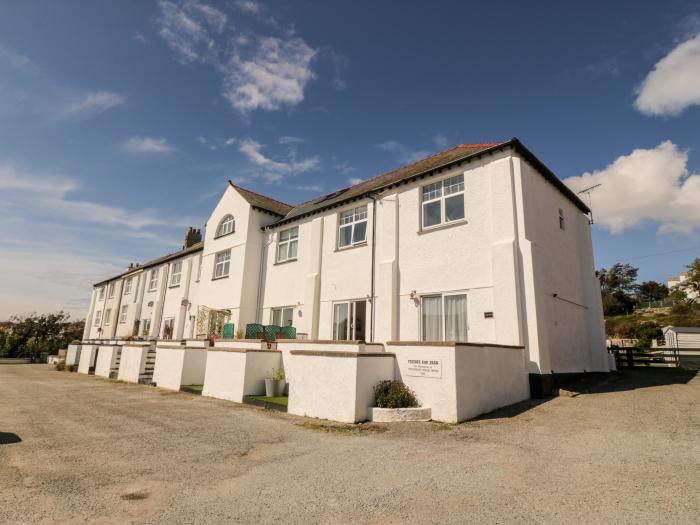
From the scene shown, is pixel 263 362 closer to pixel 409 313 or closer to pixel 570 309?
pixel 409 313

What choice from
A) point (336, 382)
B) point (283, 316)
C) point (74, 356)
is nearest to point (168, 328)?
point (74, 356)

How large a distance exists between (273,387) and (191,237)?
24.3 metres

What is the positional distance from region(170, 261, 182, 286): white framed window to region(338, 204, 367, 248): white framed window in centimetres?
1674

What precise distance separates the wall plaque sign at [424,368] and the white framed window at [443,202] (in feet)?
19.3

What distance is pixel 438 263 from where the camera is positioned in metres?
13.3

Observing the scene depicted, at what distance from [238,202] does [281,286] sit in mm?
6485

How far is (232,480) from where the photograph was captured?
510 centimetres

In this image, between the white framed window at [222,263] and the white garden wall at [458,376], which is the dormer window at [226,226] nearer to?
the white framed window at [222,263]

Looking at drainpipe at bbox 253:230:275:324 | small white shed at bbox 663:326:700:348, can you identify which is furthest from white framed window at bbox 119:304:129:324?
small white shed at bbox 663:326:700:348

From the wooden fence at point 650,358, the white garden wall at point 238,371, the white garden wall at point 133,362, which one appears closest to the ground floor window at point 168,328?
the white garden wall at point 133,362

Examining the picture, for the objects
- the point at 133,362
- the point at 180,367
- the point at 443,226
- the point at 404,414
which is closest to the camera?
the point at 404,414

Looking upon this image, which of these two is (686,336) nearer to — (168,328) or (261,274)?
(261,274)

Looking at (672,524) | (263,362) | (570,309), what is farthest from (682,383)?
(263,362)

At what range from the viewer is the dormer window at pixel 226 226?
23.0 m
